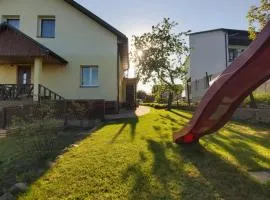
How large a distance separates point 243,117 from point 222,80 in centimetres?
1044

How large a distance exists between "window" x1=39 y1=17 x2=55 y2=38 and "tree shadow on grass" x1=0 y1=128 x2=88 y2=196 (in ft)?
37.1

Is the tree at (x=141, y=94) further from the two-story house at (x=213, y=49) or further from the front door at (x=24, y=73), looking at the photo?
the front door at (x=24, y=73)

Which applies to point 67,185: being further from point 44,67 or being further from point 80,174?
point 44,67

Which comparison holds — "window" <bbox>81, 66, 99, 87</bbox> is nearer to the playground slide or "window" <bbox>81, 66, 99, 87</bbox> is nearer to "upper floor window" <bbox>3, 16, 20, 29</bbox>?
"upper floor window" <bbox>3, 16, 20, 29</bbox>

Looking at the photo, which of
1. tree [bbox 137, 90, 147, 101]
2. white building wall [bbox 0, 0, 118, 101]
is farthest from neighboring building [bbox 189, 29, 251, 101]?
white building wall [bbox 0, 0, 118, 101]

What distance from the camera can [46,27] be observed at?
18.8 meters

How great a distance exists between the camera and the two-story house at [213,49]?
105ft

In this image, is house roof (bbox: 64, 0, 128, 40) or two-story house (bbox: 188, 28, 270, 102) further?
→ two-story house (bbox: 188, 28, 270, 102)

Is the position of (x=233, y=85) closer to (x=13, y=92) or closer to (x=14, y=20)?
(x=13, y=92)

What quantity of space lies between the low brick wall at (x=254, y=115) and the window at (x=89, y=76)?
8426mm

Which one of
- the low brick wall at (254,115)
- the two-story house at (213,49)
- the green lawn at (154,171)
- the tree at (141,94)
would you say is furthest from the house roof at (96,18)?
the tree at (141,94)

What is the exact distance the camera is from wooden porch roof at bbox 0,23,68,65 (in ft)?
50.6

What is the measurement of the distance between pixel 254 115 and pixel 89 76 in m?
A: 9.71

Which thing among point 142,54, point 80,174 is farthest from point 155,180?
point 142,54
